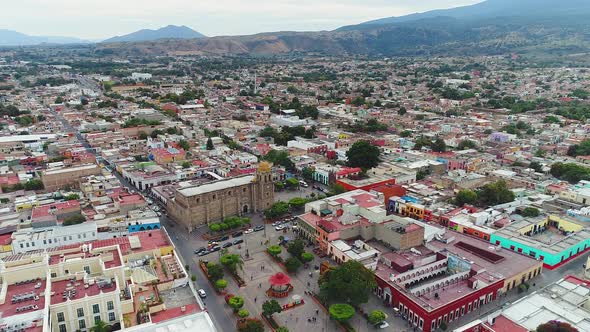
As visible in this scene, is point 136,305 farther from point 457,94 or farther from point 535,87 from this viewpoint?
point 535,87

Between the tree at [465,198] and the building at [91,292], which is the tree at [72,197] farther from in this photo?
the tree at [465,198]

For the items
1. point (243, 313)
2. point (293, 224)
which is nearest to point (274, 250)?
point (293, 224)

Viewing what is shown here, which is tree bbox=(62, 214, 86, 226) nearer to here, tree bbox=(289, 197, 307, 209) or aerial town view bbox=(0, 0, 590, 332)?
aerial town view bbox=(0, 0, 590, 332)

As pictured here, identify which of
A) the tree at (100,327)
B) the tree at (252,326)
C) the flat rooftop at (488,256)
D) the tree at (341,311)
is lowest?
the flat rooftop at (488,256)

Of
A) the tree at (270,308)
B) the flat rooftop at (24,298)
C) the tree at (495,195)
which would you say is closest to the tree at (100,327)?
the flat rooftop at (24,298)

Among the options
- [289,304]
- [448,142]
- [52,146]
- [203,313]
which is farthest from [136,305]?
[448,142]

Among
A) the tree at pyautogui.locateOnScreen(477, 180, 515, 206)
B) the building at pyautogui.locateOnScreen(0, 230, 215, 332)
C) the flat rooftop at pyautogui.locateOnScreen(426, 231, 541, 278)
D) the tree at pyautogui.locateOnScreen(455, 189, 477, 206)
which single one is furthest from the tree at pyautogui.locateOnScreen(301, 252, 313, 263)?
the tree at pyautogui.locateOnScreen(477, 180, 515, 206)
